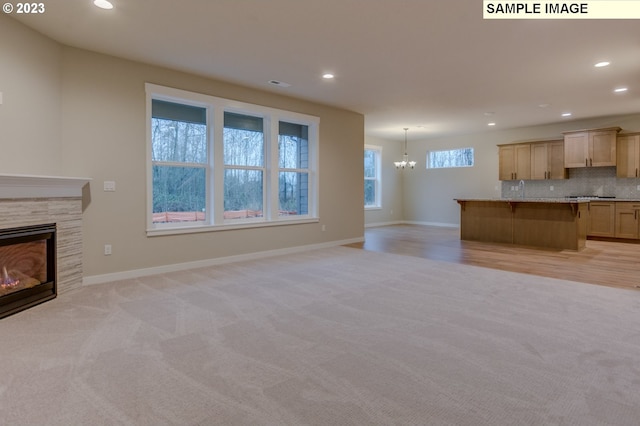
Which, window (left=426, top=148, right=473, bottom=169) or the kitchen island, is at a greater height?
window (left=426, top=148, right=473, bottom=169)

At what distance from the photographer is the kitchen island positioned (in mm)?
6504

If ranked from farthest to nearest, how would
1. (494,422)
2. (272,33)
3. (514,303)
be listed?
(272,33) → (514,303) → (494,422)

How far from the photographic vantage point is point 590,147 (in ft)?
25.6

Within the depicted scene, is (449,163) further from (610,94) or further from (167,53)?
(167,53)

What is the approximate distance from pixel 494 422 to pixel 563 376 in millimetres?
729

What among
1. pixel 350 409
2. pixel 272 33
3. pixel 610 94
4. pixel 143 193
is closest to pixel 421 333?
pixel 350 409

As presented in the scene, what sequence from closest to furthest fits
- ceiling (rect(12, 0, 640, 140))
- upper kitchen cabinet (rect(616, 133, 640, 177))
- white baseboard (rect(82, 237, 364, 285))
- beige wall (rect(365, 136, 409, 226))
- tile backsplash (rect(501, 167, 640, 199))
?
ceiling (rect(12, 0, 640, 140)) < white baseboard (rect(82, 237, 364, 285)) < upper kitchen cabinet (rect(616, 133, 640, 177)) < tile backsplash (rect(501, 167, 640, 199)) < beige wall (rect(365, 136, 409, 226))

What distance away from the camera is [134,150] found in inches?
178

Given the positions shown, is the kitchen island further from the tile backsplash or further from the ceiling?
the ceiling

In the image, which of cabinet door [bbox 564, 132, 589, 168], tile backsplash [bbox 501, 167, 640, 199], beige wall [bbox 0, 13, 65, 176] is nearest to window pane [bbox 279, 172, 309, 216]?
beige wall [bbox 0, 13, 65, 176]

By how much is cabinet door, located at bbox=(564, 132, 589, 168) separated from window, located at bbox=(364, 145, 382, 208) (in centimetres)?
485

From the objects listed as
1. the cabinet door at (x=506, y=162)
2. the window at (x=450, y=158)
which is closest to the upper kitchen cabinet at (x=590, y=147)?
the cabinet door at (x=506, y=162)

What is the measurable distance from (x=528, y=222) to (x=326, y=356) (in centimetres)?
631

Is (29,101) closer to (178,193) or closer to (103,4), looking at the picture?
(103,4)
